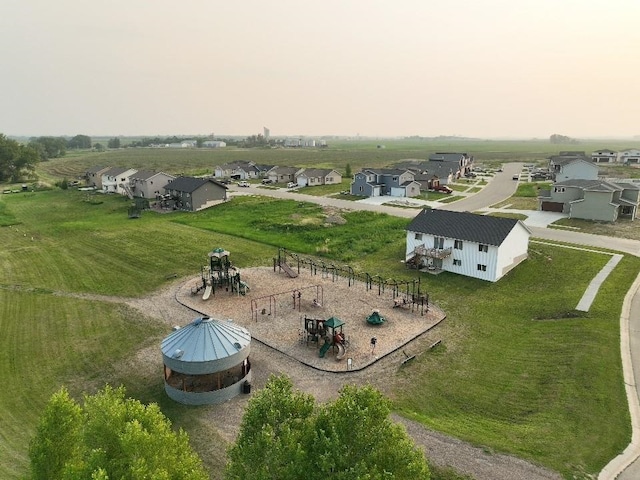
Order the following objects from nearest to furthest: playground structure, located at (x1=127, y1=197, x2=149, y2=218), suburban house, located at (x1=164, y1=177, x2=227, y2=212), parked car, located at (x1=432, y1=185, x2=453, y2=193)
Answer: playground structure, located at (x1=127, y1=197, x2=149, y2=218) < suburban house, located at (x1=164, y1=177, x2=227, y2=212) < parked car, located at (x1=432, y1=185, x2=453, y2=193)

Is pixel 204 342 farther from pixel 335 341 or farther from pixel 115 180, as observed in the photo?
pixel 115 180

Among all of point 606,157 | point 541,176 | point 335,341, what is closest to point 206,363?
point 335,341

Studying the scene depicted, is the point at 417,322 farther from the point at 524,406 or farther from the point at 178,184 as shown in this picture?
the point at 178,184

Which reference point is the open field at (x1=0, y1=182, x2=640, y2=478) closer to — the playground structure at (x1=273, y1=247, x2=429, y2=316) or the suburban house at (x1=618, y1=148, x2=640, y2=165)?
the playground structure at (x1=273, y1=247, x2=429, y2=316)

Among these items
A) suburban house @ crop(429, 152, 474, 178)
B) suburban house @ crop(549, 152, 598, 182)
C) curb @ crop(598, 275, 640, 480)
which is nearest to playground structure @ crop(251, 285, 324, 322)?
curb @ crop(598, 275, 640, 480)

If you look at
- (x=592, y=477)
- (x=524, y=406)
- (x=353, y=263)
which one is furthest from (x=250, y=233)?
(x=592, y=477)
